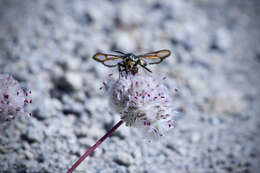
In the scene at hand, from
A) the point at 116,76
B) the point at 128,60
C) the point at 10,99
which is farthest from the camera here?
the point at 116,76

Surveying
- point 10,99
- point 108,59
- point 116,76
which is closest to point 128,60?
point 108,59

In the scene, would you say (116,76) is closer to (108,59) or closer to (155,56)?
(108,59)

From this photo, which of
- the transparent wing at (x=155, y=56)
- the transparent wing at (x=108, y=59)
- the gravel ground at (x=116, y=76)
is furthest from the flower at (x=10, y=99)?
the transparent wing at (x=155, y=56)

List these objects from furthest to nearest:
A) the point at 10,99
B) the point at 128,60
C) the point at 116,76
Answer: the point at 116,76, the point at 128,60, the point at 10,99

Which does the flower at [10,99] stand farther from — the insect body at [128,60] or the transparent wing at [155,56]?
the transparent wing at [155,56]

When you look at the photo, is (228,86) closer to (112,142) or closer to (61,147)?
(112,142)

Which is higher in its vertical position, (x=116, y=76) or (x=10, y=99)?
(x=116, y=76)
